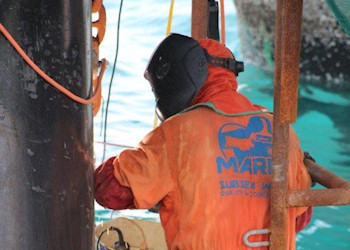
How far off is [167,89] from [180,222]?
584 mm

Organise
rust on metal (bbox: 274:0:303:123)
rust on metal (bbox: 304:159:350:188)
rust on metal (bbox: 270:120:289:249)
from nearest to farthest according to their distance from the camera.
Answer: rust on metal (bbox: 274:0:303:123), rust on metal (bbox: 270:120:289:249), rust on metal (bbox: 304:159:350:188)

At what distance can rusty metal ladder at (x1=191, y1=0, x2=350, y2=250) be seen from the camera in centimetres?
288

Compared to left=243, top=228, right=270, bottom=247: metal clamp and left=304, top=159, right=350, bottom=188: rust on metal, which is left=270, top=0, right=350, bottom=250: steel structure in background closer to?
left=304, top=159, right=350, bottom=188: rust on metal

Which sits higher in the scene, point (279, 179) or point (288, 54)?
point (288, 54)

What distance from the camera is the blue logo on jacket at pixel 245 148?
3.37 meters

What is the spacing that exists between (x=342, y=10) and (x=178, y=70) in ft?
2.52

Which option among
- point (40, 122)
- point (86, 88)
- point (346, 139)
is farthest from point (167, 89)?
point (346, 139)

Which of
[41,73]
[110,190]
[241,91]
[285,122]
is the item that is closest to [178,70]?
[110,190]

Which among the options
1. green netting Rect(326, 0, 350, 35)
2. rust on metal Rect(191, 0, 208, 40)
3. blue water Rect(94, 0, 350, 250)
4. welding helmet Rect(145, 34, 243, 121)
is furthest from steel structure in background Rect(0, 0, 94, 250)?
blue water Rect(94, 0, 350, 250)

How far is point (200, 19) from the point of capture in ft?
15.5

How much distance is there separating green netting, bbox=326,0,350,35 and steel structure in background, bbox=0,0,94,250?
1.16 meters

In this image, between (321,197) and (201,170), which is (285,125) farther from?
(201,170)

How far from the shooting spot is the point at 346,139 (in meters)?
14.1

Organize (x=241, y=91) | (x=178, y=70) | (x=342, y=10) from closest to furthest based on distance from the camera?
1. (x=178, y=70)
2. (x=342, y=10)
3. (x=241, y=91)
